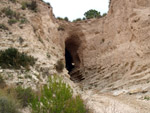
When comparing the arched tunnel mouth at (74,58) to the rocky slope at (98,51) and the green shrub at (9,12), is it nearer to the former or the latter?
the rocky slope at (98,51)

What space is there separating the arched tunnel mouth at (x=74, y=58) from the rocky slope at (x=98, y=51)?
0.31 feet

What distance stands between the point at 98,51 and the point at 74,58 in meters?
3.96

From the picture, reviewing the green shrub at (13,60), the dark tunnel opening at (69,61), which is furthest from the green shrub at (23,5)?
the dark tunnel opening at (69,61)

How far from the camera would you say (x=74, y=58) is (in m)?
19.9

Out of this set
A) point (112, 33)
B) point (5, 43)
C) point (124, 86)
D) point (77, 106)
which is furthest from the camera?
point (112, 33)

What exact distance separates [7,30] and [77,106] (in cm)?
747

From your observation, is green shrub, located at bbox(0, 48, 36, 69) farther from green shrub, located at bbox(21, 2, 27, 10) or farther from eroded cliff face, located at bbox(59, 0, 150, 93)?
green shrub, located at bbox(21, 2, 27, 10)

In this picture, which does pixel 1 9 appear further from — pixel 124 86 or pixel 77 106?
pixel 77 106

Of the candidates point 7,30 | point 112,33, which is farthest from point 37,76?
point 112,33

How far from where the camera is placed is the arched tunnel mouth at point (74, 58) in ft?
59.1

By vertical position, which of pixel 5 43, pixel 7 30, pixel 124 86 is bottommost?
pixel 124 86

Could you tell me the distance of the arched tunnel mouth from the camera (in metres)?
18.0

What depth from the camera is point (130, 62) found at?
→ 12203 mm

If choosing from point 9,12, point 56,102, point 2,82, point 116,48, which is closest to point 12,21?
point 9,12
